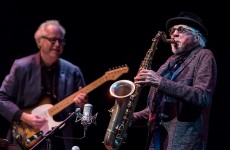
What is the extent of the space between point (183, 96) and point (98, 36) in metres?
2.74

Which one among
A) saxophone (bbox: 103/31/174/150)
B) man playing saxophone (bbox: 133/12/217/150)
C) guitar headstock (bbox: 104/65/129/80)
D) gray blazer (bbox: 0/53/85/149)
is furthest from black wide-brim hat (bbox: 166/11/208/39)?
gray blazer (bbox: 0/53/85/149)

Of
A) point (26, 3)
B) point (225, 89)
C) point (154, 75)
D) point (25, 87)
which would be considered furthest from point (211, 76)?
point (26, 3)

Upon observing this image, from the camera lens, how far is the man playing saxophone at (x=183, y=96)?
296 cm

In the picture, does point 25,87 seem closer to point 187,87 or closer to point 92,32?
point 92,32

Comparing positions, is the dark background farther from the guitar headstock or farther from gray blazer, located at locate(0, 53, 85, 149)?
gray blazer, located at locate(0, 53, 85, 149)

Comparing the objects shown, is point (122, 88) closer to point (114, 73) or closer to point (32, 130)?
point (114, 73)

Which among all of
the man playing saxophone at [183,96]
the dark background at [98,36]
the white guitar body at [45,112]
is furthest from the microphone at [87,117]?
the dark background at [98,36]

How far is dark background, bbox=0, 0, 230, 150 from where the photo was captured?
525 cm

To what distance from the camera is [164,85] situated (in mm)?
2959

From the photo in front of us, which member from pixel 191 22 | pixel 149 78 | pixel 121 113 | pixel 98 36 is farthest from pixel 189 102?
pixel 98 36

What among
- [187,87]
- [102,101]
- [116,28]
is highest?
[116,28]

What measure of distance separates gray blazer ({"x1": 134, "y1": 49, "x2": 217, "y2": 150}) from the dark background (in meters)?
1.99

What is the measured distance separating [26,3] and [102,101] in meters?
1.65

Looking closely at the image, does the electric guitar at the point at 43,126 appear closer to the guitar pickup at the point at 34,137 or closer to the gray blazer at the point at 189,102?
the guitar pickup at the point at 34,137
